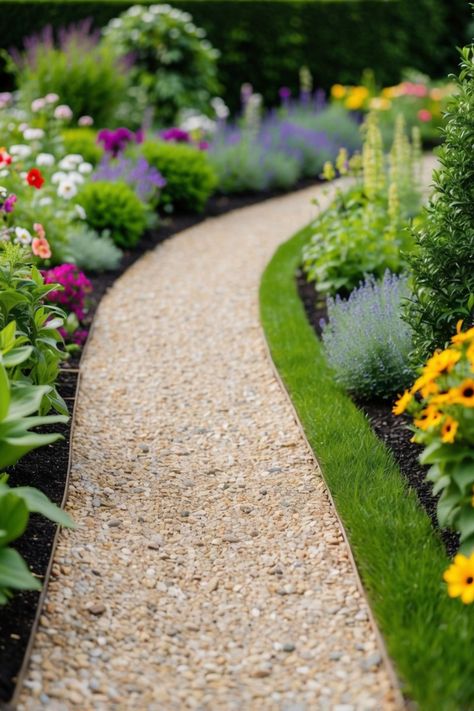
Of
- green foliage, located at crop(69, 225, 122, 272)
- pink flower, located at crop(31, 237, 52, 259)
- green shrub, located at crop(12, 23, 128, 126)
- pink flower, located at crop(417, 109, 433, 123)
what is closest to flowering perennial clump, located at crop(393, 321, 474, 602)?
pink flower, located at crop(31, 237, 52, 259)

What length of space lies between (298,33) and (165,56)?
3442 millimetres

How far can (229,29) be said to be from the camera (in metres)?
12.4

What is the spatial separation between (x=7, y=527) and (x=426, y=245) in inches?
77.5

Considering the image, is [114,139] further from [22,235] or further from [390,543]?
[390,543]

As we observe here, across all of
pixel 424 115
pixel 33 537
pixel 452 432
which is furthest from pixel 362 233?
pixel 424 115

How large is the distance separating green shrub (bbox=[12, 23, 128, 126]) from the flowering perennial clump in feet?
24.4

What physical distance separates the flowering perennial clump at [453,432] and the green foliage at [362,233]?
98.4 inches

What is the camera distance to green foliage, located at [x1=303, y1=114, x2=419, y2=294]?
A: 5625mm

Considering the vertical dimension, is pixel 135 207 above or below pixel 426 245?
below

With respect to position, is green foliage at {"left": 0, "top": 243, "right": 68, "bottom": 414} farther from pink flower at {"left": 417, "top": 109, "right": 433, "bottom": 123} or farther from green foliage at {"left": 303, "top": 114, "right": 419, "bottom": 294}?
pink flower at {"left": 417, "top": 109, "right": 433, "bottom": 123}

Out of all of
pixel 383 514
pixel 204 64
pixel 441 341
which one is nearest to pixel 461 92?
pixel 441 341

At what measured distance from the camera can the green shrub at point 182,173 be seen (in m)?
8.06

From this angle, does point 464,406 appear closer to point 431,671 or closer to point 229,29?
point 431,671

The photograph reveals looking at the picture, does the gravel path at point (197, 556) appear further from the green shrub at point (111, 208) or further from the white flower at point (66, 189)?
the green shrub at point (111, 208)
